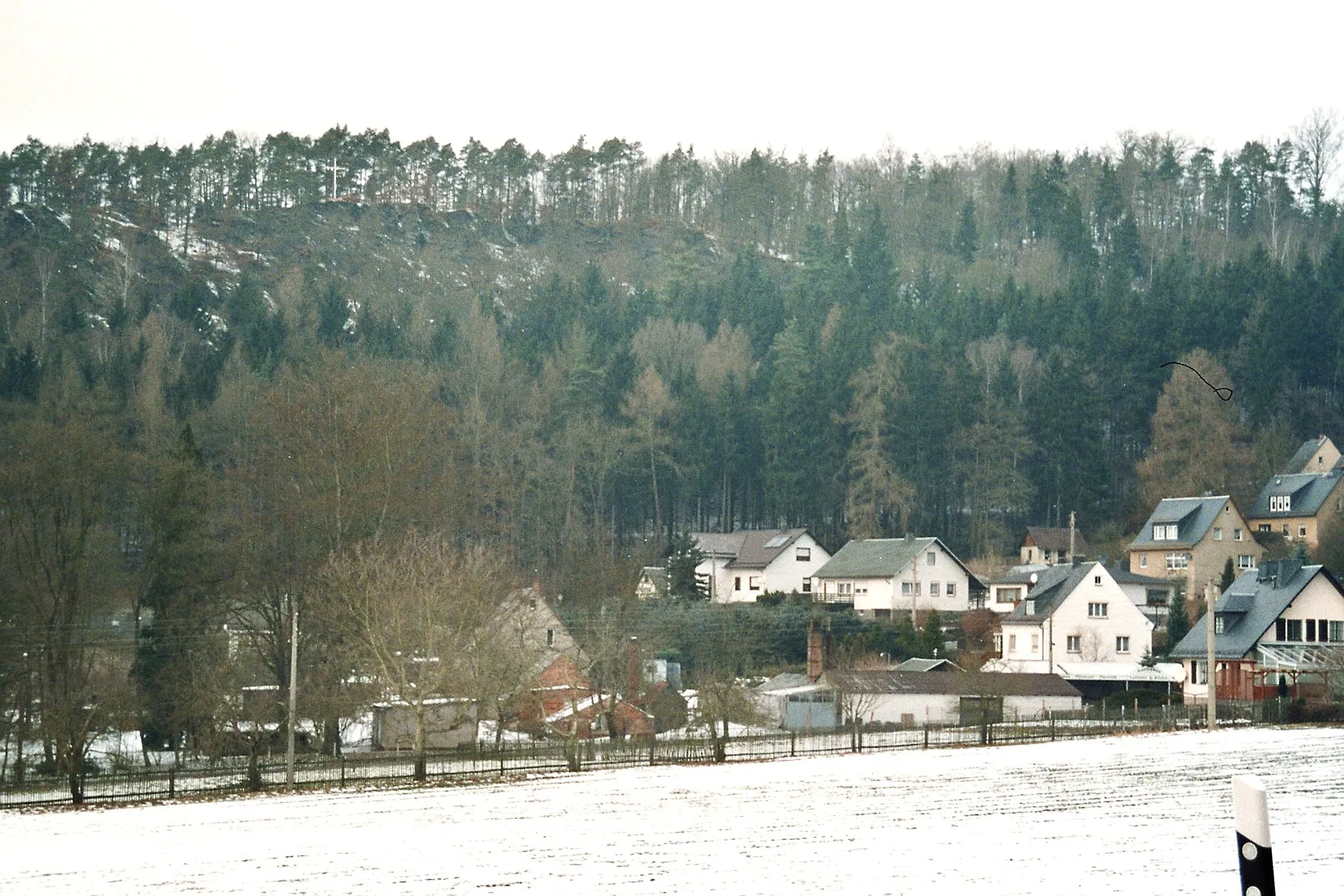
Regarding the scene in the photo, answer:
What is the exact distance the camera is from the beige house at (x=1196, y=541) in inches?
3386

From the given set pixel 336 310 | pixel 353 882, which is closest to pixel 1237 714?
pixel 353 882

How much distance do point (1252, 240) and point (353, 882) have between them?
435 feet

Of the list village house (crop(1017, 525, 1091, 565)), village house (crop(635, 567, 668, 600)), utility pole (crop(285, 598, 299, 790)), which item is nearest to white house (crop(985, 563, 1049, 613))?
village house (crop(1017, 525, 1091, 565))

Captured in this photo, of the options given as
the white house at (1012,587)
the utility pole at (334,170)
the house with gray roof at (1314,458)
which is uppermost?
the utility pole at (334,170)

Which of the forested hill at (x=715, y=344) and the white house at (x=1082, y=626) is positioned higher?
the forested hill at (x=715, y=344)

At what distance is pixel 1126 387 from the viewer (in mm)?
100125

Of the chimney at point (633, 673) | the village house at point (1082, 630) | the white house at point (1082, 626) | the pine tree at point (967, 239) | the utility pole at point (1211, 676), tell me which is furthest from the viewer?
the pine tree at point (967, 239)

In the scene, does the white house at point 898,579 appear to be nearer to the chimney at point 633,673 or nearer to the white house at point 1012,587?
the white house at point 1012,587

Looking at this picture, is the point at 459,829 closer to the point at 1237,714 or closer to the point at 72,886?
the point at 72,886

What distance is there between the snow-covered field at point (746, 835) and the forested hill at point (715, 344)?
20.9m

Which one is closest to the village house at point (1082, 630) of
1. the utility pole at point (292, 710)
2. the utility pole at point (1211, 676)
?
the utility pole at point (1211, 676)

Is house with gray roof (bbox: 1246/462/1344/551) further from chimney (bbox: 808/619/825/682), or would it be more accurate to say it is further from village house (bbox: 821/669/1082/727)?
chimney (bbox: 808/619/825/682)

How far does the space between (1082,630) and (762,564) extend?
2077 centimetres

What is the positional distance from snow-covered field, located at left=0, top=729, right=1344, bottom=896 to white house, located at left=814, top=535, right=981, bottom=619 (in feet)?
124
